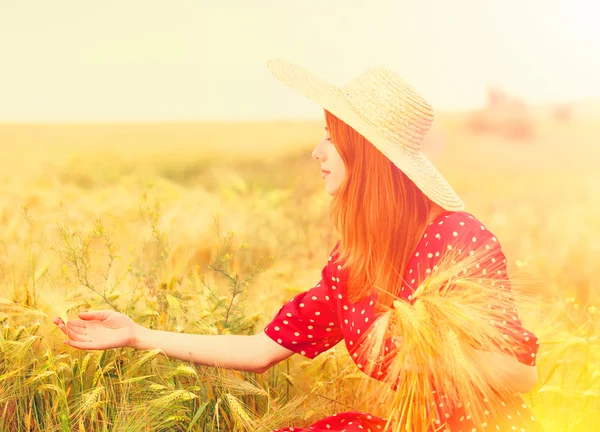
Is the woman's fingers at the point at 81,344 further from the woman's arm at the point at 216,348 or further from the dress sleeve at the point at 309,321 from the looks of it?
the dress sleeve at the point at 309,321

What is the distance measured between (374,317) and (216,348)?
0.53 metres

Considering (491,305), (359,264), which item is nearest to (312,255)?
(359,264)

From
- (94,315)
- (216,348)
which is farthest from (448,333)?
(94,315)

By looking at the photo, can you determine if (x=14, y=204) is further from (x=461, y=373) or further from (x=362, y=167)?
(x=461, y=373)

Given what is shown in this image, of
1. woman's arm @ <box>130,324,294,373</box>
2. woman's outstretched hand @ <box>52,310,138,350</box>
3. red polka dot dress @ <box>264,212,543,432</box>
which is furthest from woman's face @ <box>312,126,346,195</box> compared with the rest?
woman's outstretched hand @ <box>52,310,138,350</box>

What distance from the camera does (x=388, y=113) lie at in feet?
6.76

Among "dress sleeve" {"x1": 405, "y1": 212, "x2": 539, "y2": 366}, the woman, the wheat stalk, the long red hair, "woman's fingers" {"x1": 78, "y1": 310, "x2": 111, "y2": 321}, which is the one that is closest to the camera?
the wheat stalk

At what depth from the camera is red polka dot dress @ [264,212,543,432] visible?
186 cm

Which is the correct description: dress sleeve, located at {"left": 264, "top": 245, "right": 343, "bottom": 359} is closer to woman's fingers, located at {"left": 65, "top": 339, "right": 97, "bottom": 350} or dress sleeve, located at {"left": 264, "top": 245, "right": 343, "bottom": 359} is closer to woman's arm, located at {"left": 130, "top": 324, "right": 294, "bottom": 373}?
woman's arm, located at {"left": 130, "top": 324, "right": 294, "bottom": 373}

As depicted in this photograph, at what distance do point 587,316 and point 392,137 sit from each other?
66.9 inches

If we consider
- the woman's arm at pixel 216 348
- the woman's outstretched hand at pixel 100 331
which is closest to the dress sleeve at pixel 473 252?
the woman's arm at pixel 216 348

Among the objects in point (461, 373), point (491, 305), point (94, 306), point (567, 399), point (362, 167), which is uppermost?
point (362, 167)

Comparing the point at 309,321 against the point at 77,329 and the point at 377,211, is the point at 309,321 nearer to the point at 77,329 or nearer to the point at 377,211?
the point at 377,211

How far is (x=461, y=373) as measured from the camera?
1.65 metres
